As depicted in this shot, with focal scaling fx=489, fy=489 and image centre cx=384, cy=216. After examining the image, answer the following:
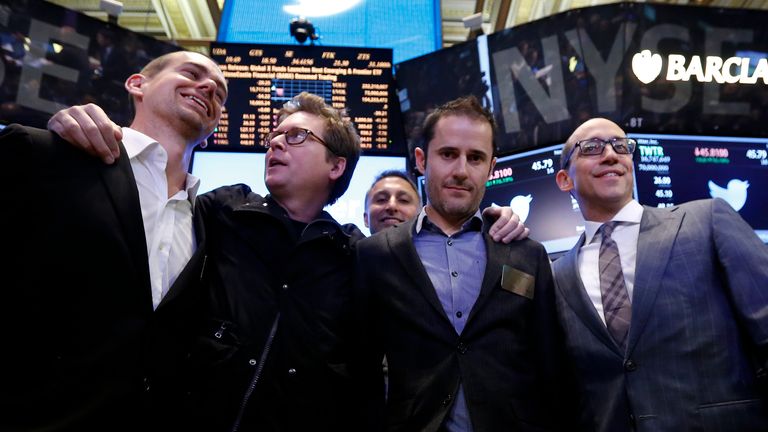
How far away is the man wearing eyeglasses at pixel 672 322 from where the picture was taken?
1692 millimetres

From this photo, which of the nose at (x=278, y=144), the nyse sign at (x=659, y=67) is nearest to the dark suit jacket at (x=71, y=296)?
the nose at (x=278, y=144)

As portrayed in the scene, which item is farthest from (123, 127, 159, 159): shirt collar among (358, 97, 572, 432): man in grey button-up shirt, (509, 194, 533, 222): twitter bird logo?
(509, 194, 533, 222): twitter bird logo

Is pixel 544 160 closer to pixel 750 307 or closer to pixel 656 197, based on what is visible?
pixel 656 197

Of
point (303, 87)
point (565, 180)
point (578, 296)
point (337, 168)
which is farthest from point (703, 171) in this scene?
point (303, 87)

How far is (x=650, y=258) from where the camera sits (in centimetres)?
196

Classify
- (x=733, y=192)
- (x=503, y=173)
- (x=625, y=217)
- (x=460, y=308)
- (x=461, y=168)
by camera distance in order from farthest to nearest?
(x=503, y=173) < (x=733, y=192) < (x=625, y=217) < (x=461, y=168) < (x=460, y=308)

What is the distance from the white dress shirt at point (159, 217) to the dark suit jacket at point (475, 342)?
665 mm

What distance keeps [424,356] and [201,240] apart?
2.94 ft

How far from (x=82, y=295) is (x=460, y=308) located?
118 centimetres

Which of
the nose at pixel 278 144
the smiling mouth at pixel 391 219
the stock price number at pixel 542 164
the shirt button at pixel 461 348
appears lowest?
the shirt button at pixel 461 348

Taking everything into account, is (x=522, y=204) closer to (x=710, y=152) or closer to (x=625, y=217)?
(x=710, y=152)

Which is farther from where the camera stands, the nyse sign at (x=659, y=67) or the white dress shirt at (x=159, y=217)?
the nyse sign at (x=659, y=67)

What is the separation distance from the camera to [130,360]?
53.6 inches

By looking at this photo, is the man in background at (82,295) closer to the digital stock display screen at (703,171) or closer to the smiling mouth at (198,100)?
the smiling mouth at (198,100)
